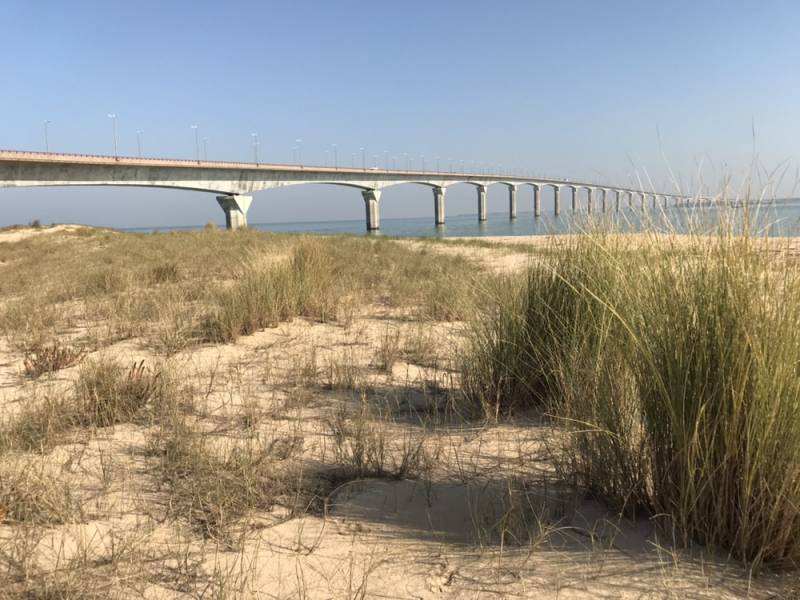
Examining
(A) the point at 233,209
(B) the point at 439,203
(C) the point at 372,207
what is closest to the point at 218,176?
(A) the point at 233,209

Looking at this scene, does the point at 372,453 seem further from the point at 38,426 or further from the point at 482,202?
the point at 482,202

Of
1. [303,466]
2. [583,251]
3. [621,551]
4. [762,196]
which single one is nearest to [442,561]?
[621,551]

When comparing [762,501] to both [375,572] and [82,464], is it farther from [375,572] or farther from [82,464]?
[82,464]

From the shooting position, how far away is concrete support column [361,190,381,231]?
62188 mm

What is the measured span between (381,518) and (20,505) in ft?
4.32

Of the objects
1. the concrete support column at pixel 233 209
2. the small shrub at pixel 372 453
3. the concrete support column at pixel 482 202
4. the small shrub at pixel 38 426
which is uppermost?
the concrete support column at pixel 482 202

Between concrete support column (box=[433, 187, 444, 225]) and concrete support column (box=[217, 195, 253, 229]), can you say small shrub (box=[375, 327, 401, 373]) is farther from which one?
concrete support column (box=[433, 187, 444, 225])

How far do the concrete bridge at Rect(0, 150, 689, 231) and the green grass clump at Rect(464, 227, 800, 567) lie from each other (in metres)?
1.78

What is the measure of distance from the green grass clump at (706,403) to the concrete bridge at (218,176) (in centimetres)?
178

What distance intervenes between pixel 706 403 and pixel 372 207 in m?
62.4

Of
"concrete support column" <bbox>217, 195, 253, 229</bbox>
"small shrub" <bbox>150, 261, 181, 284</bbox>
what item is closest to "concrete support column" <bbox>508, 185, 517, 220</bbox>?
"concrete support column" <bbox>217, 195, 253, 229</bbox>

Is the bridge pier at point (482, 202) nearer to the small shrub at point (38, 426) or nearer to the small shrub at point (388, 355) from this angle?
the small shrub at point (388, 355)

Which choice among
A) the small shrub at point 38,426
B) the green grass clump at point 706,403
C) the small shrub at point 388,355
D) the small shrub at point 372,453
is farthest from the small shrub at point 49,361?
the green grass clump at point 706,403

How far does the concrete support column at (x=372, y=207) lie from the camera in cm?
6219
